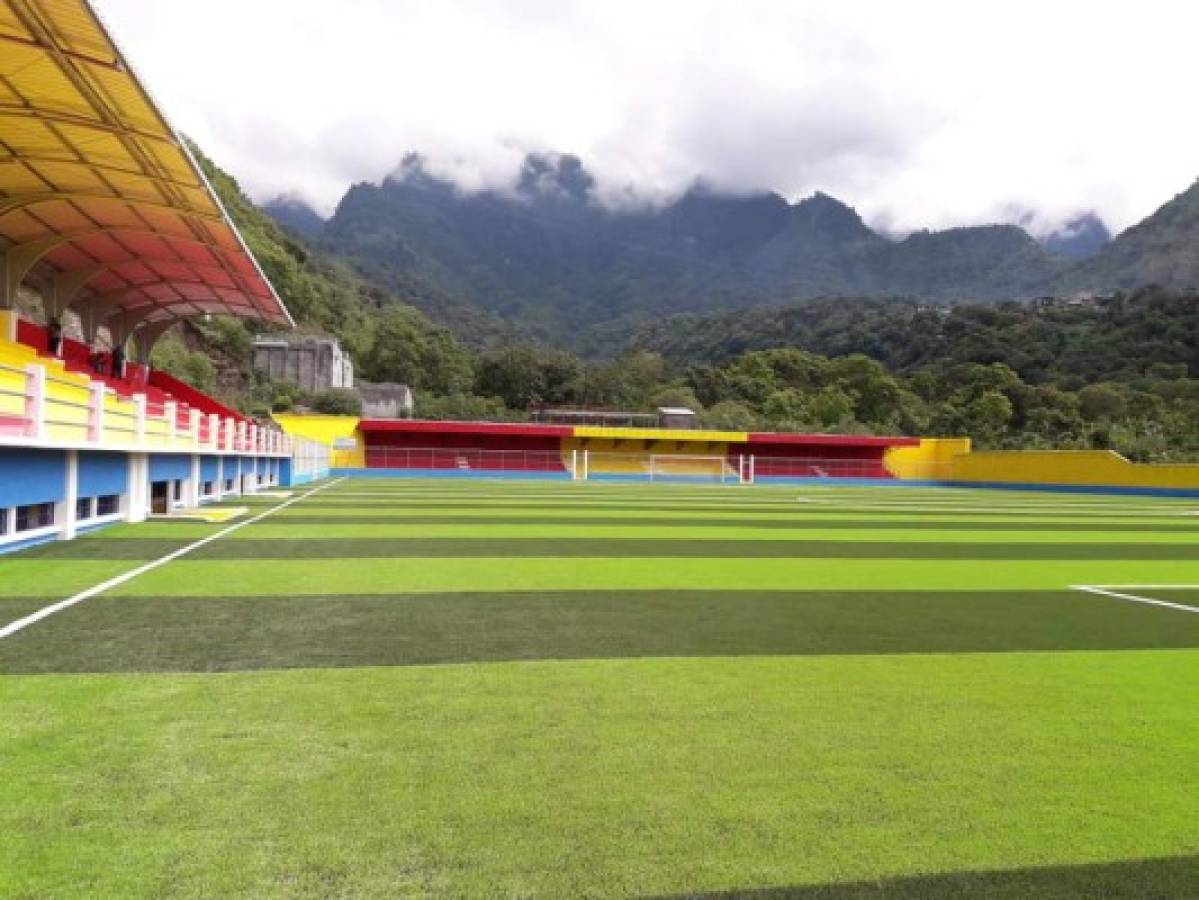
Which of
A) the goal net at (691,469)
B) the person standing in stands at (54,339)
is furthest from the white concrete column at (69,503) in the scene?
the goal net at (691,469)

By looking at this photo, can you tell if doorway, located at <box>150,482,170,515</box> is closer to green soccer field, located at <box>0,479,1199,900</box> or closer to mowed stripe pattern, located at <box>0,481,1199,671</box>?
mowed stripe pattern, located at <box>0,481,1199,671</box>

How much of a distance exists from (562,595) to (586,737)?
15.0ft

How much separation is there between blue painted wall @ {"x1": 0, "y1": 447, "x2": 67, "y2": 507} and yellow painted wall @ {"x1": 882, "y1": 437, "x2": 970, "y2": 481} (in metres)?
58.2

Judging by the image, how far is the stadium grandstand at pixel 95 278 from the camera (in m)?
9.90

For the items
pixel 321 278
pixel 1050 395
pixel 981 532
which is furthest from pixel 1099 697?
pixel 321 278

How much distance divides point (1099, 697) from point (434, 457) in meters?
51.3

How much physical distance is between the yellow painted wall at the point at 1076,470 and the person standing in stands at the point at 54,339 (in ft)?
149

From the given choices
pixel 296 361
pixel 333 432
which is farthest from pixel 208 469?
pixel 296 361

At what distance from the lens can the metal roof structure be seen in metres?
10.1

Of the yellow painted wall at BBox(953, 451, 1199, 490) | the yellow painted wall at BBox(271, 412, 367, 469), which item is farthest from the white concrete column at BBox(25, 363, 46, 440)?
the yellow painted wall at BBox(953, 451, 1199, 490)

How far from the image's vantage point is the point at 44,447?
1017 centimetres

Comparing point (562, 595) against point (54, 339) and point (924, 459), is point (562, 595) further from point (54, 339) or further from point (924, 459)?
point (924, 459)

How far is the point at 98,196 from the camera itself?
1548 cm

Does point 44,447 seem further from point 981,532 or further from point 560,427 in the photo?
point 560,427
